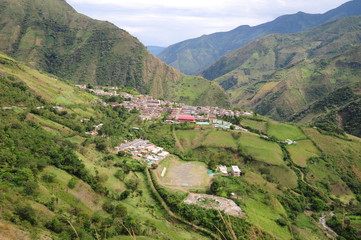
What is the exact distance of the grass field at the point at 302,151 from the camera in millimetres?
65706

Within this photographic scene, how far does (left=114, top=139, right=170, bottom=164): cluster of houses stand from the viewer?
178 ft

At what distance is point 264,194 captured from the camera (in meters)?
46.3

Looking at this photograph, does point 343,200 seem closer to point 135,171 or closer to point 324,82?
point 135,171

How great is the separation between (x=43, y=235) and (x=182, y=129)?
2073 inches

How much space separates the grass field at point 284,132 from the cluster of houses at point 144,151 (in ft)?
123

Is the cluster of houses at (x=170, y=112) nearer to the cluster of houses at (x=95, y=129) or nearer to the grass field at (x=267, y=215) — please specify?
the cluster of houses at (x=95, y=129)

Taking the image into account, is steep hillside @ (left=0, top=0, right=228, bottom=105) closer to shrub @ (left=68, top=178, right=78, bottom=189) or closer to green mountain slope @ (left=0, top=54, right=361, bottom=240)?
green mountain slope @ (left=0, top=54, right=361, bottom=240)

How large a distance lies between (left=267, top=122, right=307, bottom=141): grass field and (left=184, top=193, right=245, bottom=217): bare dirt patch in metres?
42.0

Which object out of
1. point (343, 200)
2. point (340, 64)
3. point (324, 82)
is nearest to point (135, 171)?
point (343, 200)

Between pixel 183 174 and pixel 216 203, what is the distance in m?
11.5

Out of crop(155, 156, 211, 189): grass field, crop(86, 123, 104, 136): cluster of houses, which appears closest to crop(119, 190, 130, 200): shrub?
crop(155, 156, 211, 189): grass field

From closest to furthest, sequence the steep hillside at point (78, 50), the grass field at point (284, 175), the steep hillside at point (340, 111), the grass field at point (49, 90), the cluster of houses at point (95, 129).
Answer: the grass field at point (284, 175) → the cluster of houses at point (95, 129) → the grass field at point (49, 90) → the steep hillside at point (340, 111) → the steep hillside at point (78, 50)

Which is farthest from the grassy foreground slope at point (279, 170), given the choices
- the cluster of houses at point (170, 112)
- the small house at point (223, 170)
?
the cluster of houses at point (170, 112)

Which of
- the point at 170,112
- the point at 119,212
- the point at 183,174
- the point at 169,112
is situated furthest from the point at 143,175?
the point at 169,112
